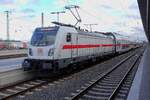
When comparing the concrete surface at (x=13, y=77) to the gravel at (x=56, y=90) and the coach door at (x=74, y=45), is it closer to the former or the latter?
the gravel at (x=56, y=90)

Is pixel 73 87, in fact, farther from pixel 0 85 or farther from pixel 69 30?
pixel 69 30

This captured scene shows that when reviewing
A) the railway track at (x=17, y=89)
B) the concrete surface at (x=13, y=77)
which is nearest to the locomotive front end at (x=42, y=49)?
the concrete surface at (x=13, y=77)

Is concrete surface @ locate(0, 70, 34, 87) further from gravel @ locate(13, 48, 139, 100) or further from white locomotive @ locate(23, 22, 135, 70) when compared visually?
gravel @ locate(13, 48, 139, 100)

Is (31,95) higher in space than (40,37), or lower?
lower

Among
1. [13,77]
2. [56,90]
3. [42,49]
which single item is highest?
[42,49]

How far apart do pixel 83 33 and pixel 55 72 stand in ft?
20.9

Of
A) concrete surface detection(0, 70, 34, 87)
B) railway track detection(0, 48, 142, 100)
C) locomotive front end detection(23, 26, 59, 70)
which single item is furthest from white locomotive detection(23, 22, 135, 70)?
railway track detection(0, 48, 142, 100)

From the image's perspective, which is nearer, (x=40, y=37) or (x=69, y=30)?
(x=40, y=37)

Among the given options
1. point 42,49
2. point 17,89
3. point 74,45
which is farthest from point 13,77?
point 74,45

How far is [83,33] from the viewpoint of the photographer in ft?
80.4

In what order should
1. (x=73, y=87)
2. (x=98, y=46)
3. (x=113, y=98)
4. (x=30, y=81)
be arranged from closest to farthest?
(x=113, y=98)
(x=73, y=87)
(x=30, y=81)
(x=98, y=46)

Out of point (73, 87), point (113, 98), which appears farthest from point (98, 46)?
point (113, 98)

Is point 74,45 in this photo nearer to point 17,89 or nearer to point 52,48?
point 52,48

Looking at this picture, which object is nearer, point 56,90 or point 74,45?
point 56,90
